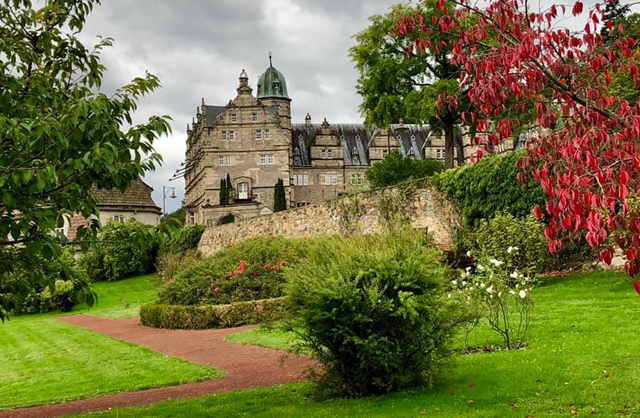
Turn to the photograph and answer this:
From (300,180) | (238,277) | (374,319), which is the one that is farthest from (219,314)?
(300,180)

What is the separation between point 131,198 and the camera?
2167 inches

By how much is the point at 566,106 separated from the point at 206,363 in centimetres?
1028

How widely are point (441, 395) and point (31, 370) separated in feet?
34.7

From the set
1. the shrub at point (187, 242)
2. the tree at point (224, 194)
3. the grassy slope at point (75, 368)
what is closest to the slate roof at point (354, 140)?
the tree at point (224, 194)

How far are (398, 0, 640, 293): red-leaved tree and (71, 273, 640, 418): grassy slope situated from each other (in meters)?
3.31

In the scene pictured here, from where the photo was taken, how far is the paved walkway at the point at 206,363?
10445 mm

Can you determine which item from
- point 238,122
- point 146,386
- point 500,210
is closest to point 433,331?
point 146,386

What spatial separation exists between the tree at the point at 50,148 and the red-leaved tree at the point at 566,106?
2.67 m

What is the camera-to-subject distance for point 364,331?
27.7ft

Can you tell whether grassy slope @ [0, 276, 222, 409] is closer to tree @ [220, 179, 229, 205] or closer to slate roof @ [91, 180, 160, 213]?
slate roof @ [91, 180, 160, 213]

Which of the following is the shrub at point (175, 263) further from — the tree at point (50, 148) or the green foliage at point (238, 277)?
the tree at point (50, 148)

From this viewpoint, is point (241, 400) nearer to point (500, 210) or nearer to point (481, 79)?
point (481, 79)

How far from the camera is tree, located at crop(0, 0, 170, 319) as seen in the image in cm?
527

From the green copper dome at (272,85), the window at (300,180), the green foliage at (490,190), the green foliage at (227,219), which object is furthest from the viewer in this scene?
the green copper dome at (272,85)
